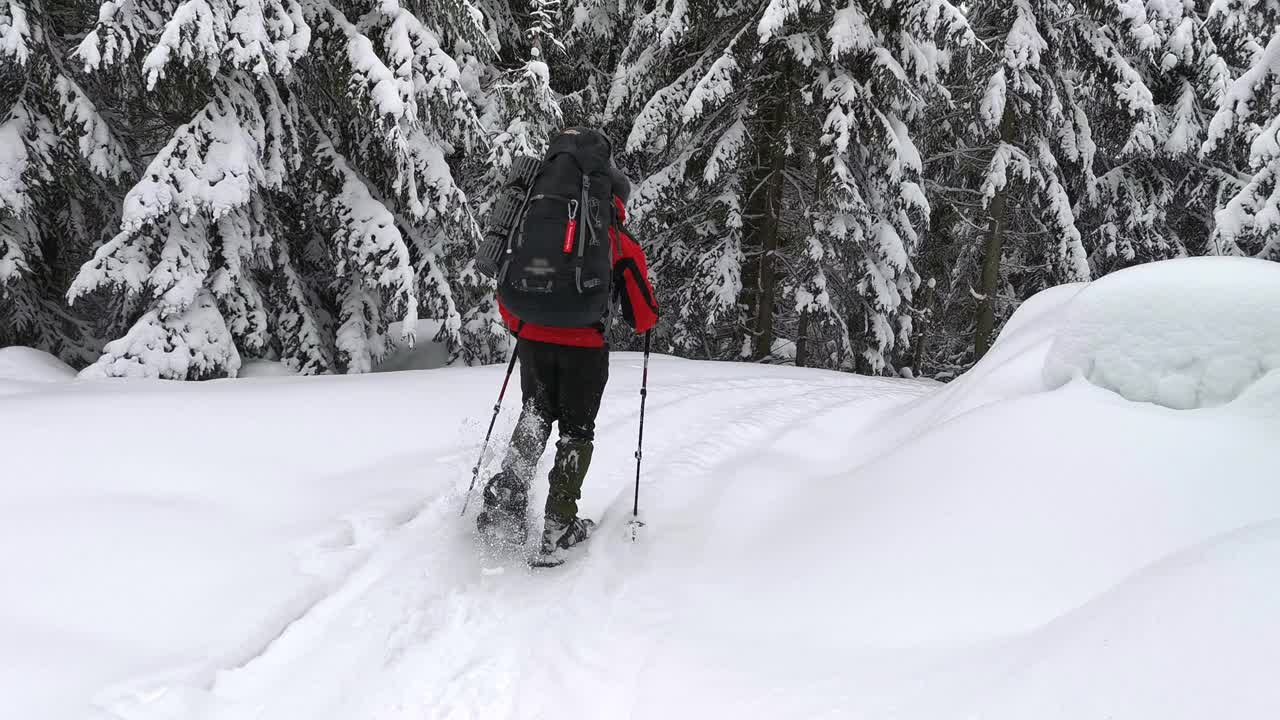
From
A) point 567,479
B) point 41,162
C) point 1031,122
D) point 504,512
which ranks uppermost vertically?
point 1031,122

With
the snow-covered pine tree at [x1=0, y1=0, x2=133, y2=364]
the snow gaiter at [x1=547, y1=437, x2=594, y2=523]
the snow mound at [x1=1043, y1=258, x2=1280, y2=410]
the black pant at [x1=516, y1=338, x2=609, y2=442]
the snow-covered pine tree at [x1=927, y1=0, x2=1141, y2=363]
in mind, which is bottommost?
the snow gaiter at [x1=547, y1=437, x2=594, y2=523]

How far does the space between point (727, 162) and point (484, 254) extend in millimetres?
8476

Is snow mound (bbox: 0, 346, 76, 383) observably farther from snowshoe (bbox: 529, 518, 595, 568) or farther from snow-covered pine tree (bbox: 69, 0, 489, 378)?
snowshoe (bbox: 529, 518, 595, 568)

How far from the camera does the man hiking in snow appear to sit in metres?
3.64

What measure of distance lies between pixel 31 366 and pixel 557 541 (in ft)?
20.1

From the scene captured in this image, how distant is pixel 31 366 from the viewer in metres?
6.78

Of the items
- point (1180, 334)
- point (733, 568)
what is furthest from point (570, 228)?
point (1180, 334)

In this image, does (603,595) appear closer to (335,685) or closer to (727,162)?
(335,685)

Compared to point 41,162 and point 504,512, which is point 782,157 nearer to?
point 504,512

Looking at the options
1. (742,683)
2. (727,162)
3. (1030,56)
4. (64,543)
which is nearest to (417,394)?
(64,543)

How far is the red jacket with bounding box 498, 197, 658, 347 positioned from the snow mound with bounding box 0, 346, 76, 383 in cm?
529

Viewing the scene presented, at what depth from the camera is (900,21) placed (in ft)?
36.1

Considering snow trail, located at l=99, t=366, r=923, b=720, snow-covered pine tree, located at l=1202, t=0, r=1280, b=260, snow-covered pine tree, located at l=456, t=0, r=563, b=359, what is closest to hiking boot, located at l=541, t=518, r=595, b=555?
snow trail, located at l=99, t=366, r=923, b=720

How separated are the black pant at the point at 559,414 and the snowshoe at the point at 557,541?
5cm
